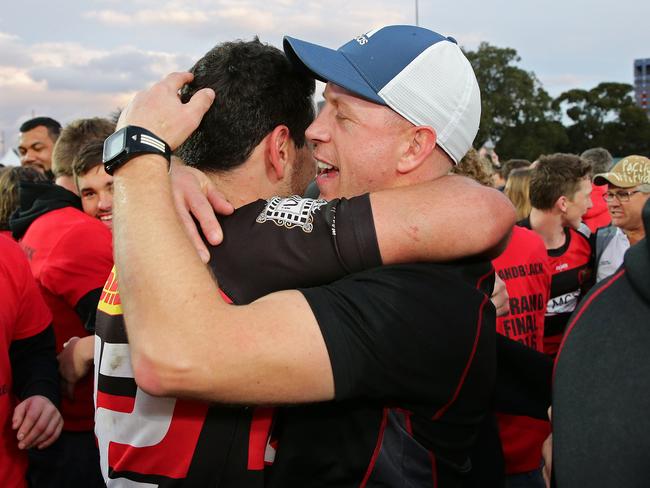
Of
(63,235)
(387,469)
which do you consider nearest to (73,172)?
(63,235)

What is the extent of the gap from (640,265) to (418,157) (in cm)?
78

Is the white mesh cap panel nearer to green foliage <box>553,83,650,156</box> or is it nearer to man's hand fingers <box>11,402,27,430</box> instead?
man's hand fingers <box>11,402,27,430</box>

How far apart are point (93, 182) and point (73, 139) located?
500 millimetres

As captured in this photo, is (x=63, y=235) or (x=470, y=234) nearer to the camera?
(x=470, y=234)

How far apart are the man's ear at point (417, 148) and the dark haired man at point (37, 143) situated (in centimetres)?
594

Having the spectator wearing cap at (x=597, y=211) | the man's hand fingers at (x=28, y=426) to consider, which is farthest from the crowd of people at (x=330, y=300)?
the spectator wearing cap at (x=597, y=211)

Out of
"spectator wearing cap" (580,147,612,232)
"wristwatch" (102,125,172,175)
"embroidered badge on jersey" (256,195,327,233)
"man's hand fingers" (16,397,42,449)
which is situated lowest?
"spectator wearing cap" (580,147,612,232)

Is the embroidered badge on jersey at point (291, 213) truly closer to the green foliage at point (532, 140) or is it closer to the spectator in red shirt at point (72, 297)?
the spectator in red shirt at point (72, 297)

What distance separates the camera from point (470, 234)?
161 cm

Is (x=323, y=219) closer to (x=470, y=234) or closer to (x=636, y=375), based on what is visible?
(x=470, y=234)

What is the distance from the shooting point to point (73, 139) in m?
4.25

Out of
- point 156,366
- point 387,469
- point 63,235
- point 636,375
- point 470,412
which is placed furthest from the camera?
point 63,235

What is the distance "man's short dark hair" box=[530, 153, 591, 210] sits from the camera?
17.6 feet

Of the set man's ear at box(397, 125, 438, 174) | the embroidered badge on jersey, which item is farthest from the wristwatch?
man's ear at box(397, 125, 438, 174)
